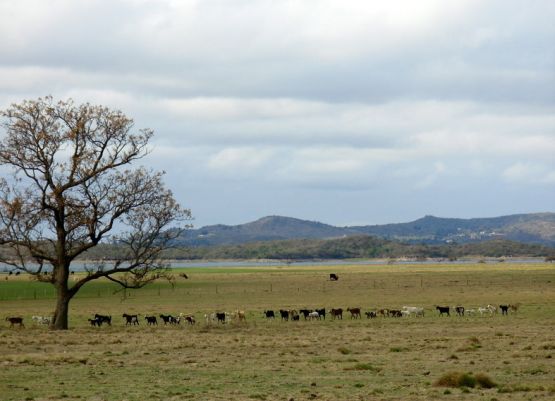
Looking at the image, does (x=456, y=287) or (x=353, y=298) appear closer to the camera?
(x=353, y=298)

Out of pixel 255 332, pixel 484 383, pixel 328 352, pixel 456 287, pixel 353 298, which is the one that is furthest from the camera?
pixel 456 287

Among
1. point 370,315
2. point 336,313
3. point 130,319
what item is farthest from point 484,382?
point 130,319

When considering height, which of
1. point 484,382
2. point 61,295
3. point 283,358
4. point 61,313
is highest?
point 61,295

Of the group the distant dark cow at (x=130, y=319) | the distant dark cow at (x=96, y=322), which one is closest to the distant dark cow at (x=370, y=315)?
the distant dark cow at (x=130, y=319)

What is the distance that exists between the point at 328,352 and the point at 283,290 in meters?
52.5

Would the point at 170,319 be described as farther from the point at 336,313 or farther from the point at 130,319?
the point at 336,313

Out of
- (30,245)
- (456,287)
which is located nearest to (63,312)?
(30,245)

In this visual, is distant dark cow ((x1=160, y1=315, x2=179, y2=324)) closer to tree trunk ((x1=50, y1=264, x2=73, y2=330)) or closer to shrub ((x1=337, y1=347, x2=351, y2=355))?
Result: tree trunk ((x1=50, y1=264, x2=73, y2=330))

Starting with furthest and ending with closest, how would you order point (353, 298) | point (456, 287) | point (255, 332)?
1. point (456, 287)
2. point (353, 298)
3. point (255, 332)

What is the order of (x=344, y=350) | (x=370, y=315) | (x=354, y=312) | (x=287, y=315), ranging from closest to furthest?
(x=344, y=350), (x=287, y=315), (x=370, y=315), (x=354, y=312)

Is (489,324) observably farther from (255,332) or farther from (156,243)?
(156,243)

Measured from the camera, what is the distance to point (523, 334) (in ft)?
116

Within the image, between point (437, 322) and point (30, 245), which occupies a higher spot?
point (30, 245)

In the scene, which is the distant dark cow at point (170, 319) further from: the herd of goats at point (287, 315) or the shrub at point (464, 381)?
the shrub at point (464, 381)
